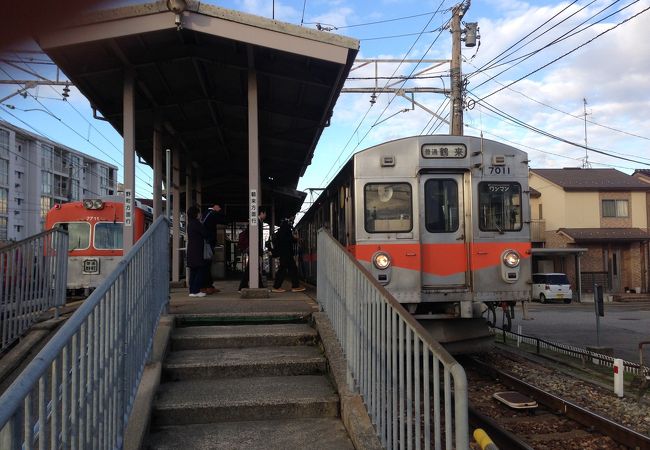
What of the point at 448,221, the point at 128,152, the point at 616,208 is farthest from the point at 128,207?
the point at 616,208

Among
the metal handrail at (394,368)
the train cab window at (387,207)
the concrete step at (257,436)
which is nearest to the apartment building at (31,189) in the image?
the train cab window at (387,207)

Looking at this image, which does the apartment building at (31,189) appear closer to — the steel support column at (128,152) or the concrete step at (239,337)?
the steel support column at (128,152)

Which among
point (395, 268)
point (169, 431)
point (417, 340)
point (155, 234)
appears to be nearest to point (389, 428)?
point (417, 340)

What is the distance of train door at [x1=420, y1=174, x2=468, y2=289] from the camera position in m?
8.39

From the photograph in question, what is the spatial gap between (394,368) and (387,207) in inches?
196

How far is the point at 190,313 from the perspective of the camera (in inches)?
264

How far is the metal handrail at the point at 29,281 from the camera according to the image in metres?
6.38

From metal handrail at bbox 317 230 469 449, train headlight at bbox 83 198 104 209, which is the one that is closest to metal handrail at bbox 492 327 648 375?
metal handrail at bbox 317 230 469 449

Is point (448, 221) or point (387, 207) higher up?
point (387, 207)

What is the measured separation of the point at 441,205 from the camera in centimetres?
862

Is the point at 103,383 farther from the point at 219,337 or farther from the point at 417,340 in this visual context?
the point at 219,337

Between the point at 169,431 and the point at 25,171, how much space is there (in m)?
54.5

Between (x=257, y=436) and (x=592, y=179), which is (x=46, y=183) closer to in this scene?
(x=592, y=179)

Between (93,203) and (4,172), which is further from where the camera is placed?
(4,172)
